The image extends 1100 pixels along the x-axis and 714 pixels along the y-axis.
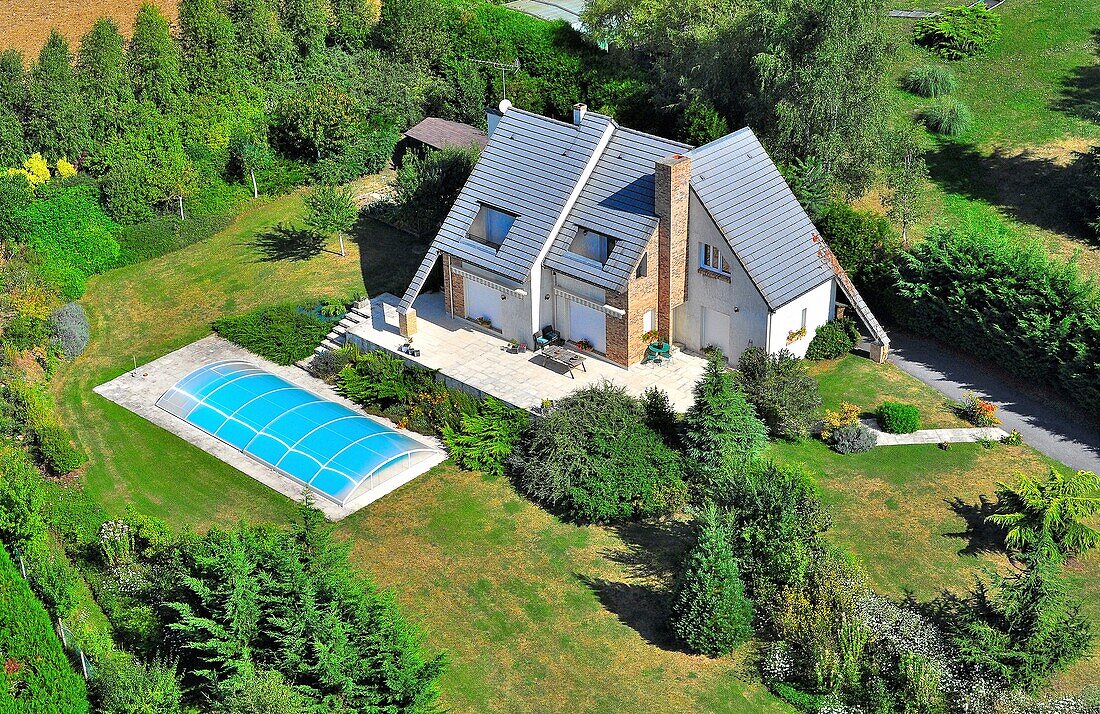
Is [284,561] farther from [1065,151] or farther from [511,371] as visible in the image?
[1065,151]

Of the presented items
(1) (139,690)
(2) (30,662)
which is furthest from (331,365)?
(1) (139,690)

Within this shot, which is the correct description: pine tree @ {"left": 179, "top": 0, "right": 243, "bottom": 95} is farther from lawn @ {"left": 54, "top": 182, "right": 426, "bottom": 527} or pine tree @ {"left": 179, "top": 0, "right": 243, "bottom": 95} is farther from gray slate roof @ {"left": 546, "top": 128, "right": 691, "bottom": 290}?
gray slate roof @ {"left": 546, "top": 128, "right": 691, "bottom": 290}

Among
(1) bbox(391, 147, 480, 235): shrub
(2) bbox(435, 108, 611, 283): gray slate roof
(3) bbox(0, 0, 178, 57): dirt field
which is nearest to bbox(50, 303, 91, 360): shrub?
(1) bbox(391, 147, 480, 235): shrub

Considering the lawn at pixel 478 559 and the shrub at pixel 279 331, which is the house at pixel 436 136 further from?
the shrub at pixel 279 331

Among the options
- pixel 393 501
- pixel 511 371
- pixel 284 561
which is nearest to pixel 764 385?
pixel 511 371

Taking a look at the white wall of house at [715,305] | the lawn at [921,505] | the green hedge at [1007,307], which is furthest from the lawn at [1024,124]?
the lawn at [921,505]

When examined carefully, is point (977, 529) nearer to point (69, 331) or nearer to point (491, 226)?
point (491, 226)
